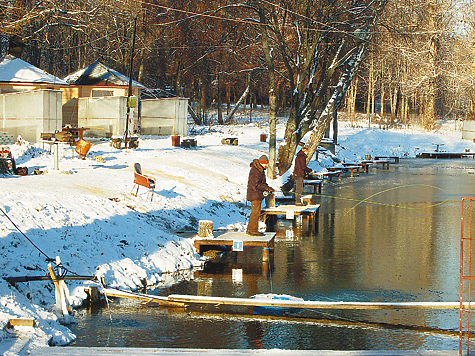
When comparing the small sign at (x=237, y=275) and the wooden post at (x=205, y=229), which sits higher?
the wooden post at (x=205, y=229)

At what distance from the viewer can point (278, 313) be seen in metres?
10.4

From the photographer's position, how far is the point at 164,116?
38.7 meters

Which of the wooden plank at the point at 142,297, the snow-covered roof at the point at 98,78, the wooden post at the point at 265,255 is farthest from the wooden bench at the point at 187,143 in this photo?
the wooden plank at the point at 142,297

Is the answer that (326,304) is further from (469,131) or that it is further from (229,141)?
(469,131)

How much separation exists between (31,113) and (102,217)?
53.1 feet

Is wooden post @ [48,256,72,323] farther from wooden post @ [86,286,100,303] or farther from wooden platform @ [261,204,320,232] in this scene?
wooden platform @ [261,204,320,232]

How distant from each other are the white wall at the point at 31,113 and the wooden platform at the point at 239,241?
16702 millimetres

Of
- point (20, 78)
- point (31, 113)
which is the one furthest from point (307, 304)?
point (20, 78)

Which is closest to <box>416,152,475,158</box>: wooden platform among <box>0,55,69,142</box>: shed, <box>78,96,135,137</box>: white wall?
<box>78,96,135,137</box>: white wall

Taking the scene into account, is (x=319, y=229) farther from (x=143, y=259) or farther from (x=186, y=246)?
(x=143, y=259)

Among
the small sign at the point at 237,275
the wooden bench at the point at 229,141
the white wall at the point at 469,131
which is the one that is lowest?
the small sign at the point at 237,275

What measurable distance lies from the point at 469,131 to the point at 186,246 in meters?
50.6

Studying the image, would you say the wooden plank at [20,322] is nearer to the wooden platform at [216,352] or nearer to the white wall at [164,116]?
the wooden platform at [216,352]

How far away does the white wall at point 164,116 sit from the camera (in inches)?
1513
